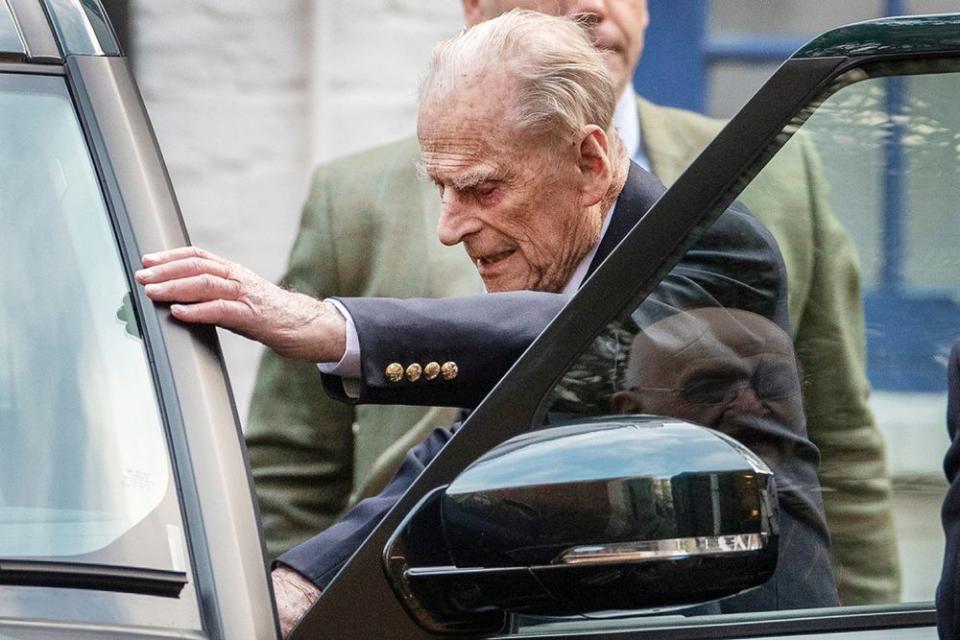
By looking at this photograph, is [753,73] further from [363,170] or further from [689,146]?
[363,170]

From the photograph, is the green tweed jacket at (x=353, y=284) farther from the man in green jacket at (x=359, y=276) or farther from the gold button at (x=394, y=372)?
the gold button at (x=394, y=372)

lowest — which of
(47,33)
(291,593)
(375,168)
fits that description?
(291,593)

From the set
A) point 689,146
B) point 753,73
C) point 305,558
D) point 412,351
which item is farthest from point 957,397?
point 753,73

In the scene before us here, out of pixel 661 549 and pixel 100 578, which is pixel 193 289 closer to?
pixel 100 578

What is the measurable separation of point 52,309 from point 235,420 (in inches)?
9.5

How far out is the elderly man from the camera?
166cm

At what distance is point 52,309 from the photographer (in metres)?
1.78

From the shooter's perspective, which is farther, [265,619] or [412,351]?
[412,351]

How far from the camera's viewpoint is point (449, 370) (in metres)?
1.98

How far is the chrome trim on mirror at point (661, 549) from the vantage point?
150 centimetres

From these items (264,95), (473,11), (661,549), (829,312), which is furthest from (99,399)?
(264,95)

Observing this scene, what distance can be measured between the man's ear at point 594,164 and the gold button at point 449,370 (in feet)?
1.61

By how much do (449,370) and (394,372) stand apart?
7cm

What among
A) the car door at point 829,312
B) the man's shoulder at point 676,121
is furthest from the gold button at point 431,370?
the man's shoulder at point 676,121
